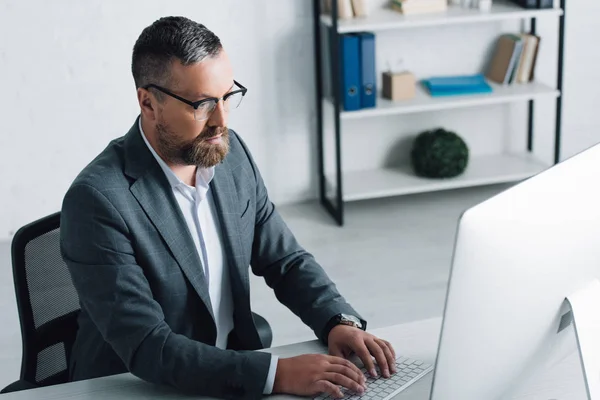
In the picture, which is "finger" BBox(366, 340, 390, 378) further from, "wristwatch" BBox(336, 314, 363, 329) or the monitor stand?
the monitor stand

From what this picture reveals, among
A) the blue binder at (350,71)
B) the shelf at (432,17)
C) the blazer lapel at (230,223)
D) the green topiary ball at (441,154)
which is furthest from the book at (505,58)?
the blazer lapel at (230,223)

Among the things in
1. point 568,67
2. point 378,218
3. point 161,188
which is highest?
point 161,188

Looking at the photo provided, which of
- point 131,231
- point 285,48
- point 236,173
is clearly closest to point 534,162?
point 285,48

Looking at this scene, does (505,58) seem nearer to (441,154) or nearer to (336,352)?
(441,154)

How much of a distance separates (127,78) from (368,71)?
1042 mm

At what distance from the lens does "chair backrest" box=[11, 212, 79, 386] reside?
72.7 inches

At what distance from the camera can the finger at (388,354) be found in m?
1.61

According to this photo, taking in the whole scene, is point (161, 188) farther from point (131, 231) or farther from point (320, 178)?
point (320, 178)

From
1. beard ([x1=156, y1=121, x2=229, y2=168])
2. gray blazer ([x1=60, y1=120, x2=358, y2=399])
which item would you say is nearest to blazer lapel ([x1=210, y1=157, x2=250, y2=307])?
gray blazer ([x1=60, y1=120, x2=358, y2=399])

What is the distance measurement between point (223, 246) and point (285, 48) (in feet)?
7.61

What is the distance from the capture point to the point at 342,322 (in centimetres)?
173

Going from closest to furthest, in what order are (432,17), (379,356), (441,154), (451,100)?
1. (379,356)
2. (432,17)
3. (451,100)
4. (441,154)

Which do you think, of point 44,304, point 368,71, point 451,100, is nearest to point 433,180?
point 451,100

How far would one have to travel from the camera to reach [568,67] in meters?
4.32
